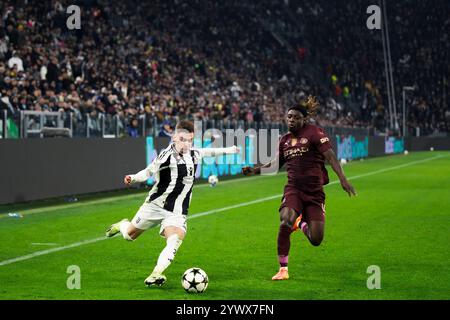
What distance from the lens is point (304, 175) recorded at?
10.6 metres

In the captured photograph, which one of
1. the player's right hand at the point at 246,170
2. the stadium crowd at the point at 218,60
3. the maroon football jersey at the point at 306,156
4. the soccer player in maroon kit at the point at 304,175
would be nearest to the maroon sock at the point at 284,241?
the soccer player in maroon kit at the point at 304,175

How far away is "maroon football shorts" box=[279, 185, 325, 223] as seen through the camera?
10484 mm

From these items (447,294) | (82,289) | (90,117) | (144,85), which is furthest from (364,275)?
(144,85)

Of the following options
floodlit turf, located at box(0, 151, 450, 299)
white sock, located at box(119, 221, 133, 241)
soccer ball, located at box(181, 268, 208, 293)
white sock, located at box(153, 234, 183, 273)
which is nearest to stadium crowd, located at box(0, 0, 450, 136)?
floodlit turf, located at box(0, 151, 450, 299)

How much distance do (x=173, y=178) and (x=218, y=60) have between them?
36.2m

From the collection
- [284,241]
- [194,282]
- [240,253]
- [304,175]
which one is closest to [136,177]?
[194,282]

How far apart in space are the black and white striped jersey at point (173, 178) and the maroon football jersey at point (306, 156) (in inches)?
47.8

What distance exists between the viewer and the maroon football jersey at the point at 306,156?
34.3 ft

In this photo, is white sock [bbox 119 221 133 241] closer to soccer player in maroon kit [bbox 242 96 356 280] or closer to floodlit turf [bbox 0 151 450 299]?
floodlit turf [bbox 0 151 450 299]

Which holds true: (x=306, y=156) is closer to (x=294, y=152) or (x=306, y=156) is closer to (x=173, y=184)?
(x=294, y=152)

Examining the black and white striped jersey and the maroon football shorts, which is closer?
the black and white striped jersey

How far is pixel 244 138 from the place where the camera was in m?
32.4

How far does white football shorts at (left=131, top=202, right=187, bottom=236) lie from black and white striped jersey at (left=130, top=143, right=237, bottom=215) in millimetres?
52

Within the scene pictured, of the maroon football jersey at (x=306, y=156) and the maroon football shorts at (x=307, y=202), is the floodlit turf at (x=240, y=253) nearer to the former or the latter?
the maroon football shorts at (x=307, y=202)
